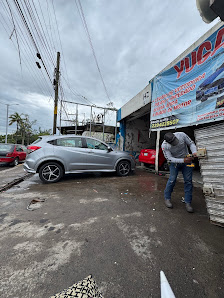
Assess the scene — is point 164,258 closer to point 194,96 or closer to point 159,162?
point 194,96

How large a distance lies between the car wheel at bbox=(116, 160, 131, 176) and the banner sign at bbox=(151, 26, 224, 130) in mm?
2062

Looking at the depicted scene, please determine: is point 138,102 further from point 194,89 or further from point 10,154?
point 10,154

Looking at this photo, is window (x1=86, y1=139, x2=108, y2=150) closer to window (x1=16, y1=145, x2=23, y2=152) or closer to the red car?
the red car

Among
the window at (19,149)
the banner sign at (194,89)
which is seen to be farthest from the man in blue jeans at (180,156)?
the window at (19,149)

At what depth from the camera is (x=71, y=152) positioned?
4.55 metres

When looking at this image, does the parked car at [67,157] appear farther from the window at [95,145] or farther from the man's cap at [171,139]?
the man's cap at [171,139]

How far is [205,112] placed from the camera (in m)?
3.74

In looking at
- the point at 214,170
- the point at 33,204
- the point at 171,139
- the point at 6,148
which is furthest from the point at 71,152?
the point at 6,148

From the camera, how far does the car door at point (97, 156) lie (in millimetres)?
4839

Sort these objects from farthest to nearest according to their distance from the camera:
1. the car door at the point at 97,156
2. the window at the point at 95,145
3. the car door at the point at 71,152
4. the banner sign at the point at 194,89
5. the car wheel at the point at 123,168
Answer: the car wheel at the point at 123,168
the window at the point at 95,145
the car door at the point at 97,156
the car door at the point at 71,152
the banner sign at the point at 194,89

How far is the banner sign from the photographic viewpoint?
135 inches

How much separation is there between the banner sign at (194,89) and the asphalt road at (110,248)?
263 centimetres

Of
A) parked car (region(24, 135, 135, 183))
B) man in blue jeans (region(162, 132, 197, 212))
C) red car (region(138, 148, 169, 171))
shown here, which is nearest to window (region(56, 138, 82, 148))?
parked car (region(24, 135, 135, 183))

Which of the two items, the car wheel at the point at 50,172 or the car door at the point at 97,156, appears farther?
the car door at the point at 97,156
